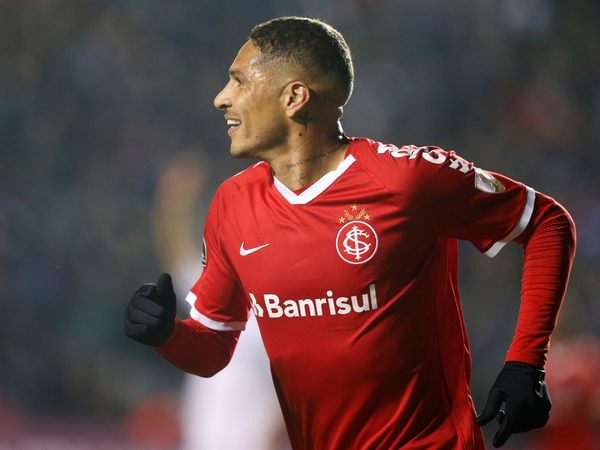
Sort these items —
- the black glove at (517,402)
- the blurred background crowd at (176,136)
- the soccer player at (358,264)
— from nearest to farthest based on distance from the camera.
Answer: the black glove at (517,402), the soccer player at (358,264), the blurred background crowd at (176,136)

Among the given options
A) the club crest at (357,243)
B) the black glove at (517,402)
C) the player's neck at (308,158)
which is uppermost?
the player's neck at (308,158)

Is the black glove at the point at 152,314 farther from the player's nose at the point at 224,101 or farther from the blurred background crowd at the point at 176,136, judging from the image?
the blurred background crowd at the point at 176,136

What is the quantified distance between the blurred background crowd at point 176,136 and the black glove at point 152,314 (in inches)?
112

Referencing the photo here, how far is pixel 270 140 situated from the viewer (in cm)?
161

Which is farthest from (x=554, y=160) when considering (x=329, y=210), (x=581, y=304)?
(x=329, y=210)

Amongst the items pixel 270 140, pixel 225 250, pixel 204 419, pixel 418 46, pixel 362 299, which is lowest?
pixel 204 419

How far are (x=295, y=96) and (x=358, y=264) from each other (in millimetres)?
518

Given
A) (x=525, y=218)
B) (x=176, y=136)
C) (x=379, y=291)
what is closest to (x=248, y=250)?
(x=379, y=291)

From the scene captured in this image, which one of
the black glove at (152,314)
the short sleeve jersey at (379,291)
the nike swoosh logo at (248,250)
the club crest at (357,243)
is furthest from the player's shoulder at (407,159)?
the black glove at (152,314)

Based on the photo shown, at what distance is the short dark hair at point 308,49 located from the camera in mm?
1598

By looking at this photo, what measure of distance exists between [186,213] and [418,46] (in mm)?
2488

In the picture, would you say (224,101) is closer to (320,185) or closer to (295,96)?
(295,96)

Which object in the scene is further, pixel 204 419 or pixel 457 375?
pixel 204 419

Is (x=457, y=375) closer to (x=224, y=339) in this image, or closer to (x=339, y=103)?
(x=224, y=339)
